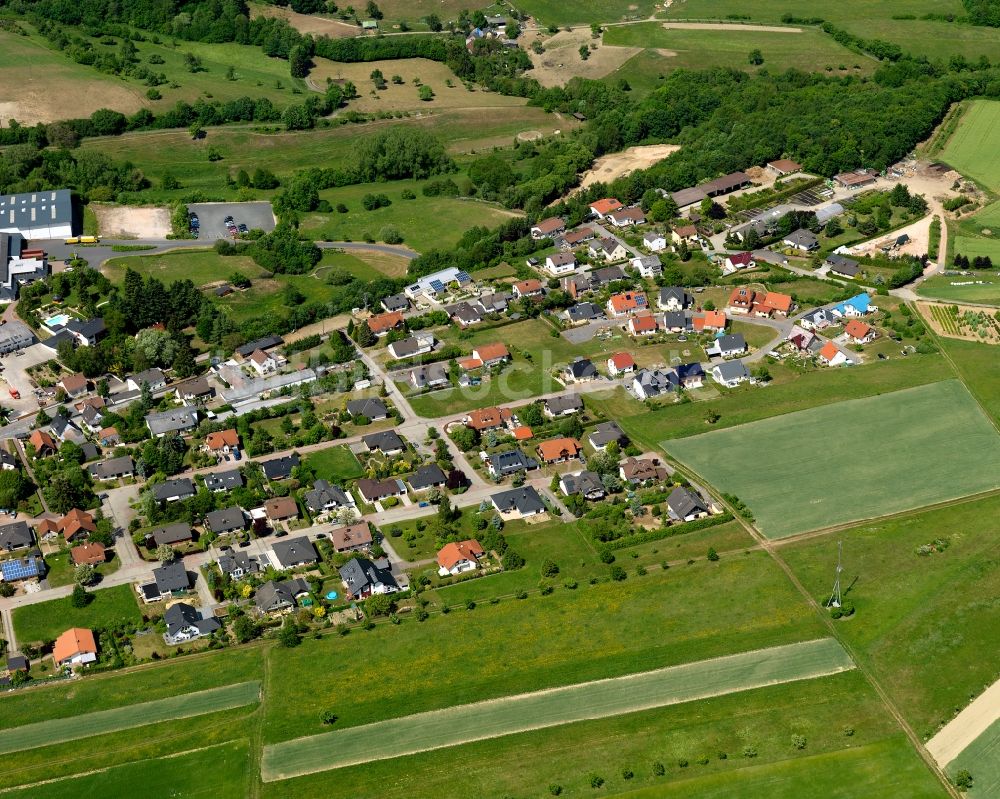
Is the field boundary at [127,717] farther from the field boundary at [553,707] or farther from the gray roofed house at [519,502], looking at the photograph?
the gray roofed house at [519,502]

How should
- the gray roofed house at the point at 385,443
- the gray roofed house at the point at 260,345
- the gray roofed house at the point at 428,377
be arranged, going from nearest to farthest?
the gray roofed house at the point at 385,443 < the gray roofed house at the point at 428,377 < the gray roofed house at the point at 260,345

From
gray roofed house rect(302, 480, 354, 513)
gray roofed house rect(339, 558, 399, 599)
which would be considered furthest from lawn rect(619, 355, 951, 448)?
gray roofed house rect(339, 558, 399, 599)

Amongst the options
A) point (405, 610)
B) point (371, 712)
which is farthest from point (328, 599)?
point (371, 712)

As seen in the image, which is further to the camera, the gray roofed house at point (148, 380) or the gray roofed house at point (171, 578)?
the gray roofed house at point (148, 380)

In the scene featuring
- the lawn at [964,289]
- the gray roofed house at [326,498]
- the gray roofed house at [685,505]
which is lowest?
the gray roofed house at [326,498]

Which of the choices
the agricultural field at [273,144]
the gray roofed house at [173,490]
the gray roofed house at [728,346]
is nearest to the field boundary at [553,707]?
the gray roofed house at [173,490]

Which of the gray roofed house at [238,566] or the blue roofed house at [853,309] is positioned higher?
the blue roofed house at [853,309]

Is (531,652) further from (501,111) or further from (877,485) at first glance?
(501,111)

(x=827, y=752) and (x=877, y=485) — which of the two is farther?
(x=877, y=485)
